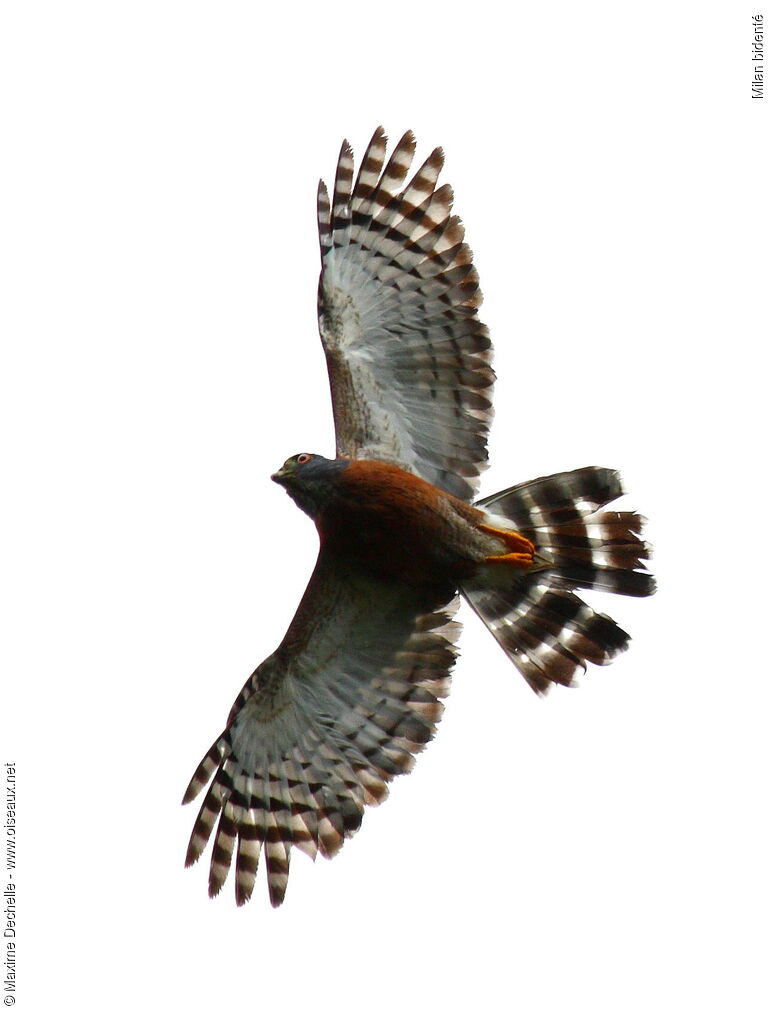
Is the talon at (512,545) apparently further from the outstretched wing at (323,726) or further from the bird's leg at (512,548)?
the outstretched wing at (323,726)

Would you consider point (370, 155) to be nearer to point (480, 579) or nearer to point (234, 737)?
point (480, 579)

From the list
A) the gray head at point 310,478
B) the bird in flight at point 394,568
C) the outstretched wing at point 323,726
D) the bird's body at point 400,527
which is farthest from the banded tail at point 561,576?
the gray head at point 310,478

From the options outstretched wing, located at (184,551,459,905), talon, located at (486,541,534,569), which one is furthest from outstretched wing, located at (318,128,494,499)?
outstretched wing, located at (184,551,459,905)

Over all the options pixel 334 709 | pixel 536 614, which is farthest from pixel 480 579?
pixel 334 709

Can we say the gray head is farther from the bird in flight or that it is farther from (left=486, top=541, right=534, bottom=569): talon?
(left=486, top=541, right=534, bottom=569): talon

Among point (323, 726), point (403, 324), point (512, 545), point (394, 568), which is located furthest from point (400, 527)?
point (323, 726)

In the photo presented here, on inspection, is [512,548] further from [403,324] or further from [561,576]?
[403,324]
